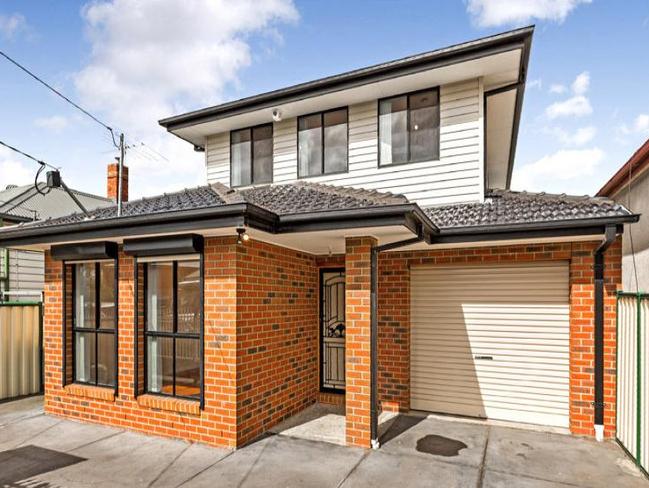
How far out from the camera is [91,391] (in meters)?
6.09

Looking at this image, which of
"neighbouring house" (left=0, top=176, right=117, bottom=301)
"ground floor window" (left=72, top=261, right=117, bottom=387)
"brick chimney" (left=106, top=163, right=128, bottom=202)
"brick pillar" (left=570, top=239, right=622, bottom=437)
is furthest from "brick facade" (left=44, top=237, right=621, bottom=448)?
"neighbouring house" (left=0, top=176, right=117, bottom=301)

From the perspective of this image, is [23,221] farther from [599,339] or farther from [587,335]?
[599,339]

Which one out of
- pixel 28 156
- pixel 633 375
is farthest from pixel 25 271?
pixel 633 375

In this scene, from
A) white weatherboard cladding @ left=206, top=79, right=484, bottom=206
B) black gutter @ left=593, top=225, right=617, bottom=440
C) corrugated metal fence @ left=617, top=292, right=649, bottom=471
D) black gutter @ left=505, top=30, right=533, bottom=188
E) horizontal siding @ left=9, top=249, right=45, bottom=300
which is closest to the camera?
corrugated metal fence @ left=617, top=292, right=649, bottom=471

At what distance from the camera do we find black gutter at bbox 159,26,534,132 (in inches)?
240

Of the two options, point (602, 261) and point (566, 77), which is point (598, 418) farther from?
point (566, 77)

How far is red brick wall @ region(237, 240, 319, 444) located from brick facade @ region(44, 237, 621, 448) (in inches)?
0.6

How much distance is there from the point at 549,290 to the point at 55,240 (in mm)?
7266

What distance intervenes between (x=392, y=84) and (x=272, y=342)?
4.77 metres

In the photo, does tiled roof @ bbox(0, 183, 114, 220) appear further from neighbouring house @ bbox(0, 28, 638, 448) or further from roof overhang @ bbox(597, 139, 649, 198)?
roof overhang @ bbox(597, 139, 649, 198)

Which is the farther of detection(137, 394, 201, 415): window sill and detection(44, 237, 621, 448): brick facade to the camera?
detection(137, 394, 201, 415): window sill

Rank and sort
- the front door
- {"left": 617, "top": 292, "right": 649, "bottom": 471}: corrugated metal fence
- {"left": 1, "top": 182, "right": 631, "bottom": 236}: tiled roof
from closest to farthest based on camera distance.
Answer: {"left": 617, "top": 292, "right": 649, "bottom": 471}: corrugated metal fence
{"left": 1, "top": 182, "right": 631, "bottom": 236}: tiled roof
the front door

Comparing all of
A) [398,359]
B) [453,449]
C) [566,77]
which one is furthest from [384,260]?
[566,77]

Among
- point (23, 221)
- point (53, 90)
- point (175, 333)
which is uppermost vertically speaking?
point (53, 90)
